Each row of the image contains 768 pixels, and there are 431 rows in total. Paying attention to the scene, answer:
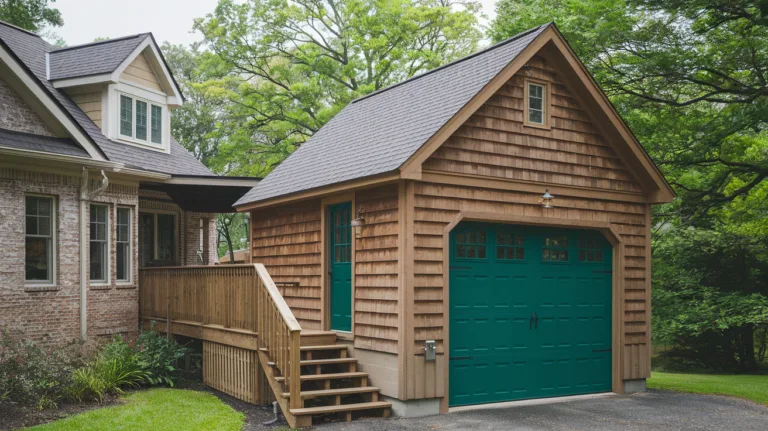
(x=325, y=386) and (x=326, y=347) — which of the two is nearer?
(x=325, y=386)

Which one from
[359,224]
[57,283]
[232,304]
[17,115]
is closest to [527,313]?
[359,224]

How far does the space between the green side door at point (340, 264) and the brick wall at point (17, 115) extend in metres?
5.51

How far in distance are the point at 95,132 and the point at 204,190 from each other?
2596 millimetres

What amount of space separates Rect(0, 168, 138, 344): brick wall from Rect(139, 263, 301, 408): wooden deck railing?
A: 78cm

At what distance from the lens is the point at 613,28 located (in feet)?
55.4

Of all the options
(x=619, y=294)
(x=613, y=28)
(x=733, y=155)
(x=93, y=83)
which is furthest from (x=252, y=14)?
(x=619, y=294)

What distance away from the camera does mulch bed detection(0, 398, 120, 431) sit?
31.3 ft

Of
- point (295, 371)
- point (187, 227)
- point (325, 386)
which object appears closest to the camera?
point (295, 371)

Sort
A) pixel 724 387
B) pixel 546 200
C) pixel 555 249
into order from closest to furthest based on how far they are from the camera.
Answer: pixel 546 200 < pixel 555 249 < pixel 724 387

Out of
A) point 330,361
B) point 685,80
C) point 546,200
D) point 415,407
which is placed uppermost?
point 685,80

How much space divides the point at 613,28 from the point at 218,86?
1645cm

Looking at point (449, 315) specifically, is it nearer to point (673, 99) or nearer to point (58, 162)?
point (58, 162)

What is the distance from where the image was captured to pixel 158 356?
13.2 m

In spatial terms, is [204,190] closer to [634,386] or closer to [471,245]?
[471,245]
